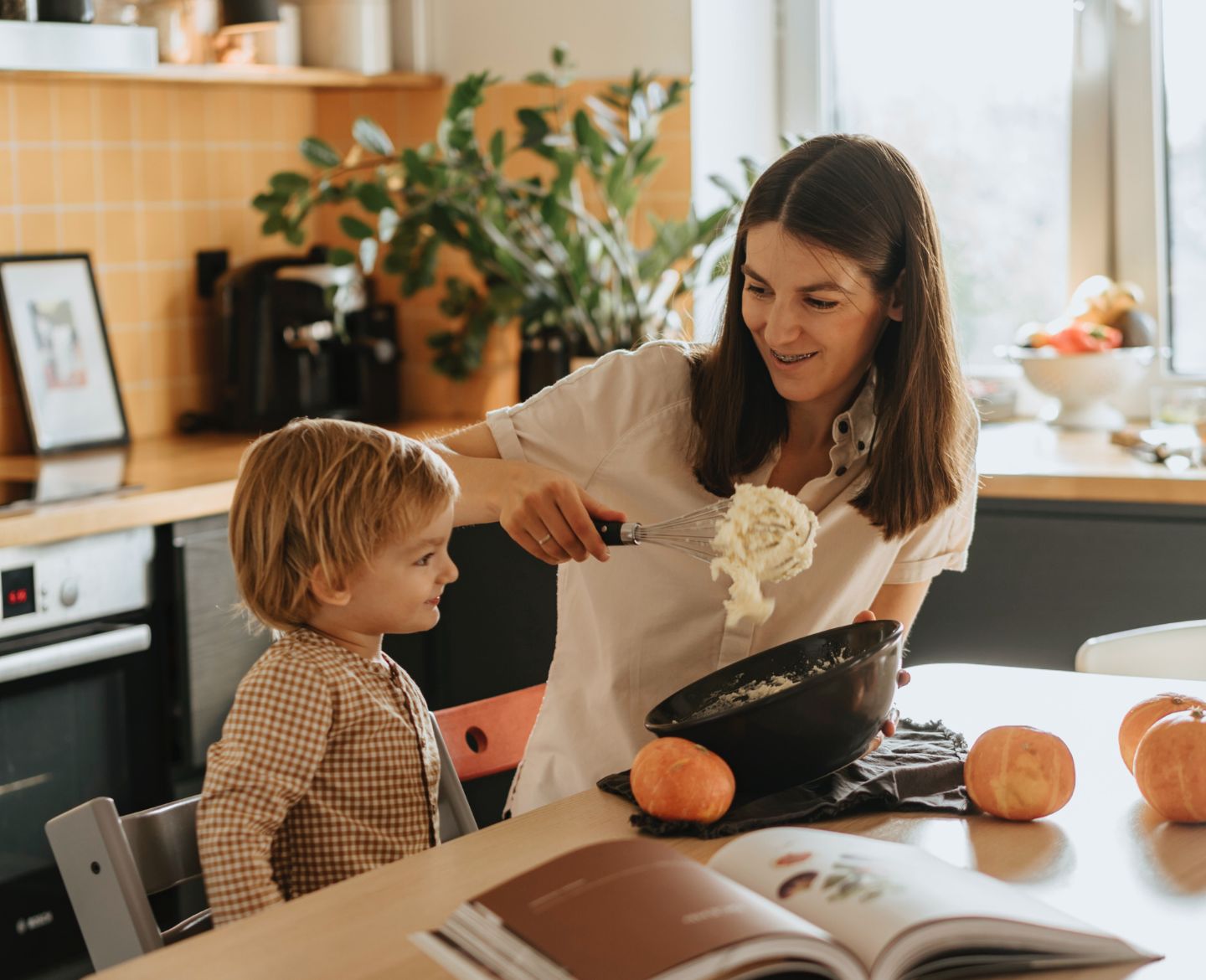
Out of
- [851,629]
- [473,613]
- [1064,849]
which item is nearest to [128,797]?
[473,613]

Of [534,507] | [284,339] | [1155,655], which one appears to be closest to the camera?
[534,507]

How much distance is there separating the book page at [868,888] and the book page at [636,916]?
0.05 m

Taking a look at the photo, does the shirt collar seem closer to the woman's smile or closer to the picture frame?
the woman's smile

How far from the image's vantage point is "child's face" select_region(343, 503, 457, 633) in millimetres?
1321

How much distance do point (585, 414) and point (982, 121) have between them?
1853 mm

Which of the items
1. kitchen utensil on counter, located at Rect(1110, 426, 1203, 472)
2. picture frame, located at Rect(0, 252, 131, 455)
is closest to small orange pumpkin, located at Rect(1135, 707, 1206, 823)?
kitchen utensil on counter, located at Rect(1110, 426, 1203, 472)

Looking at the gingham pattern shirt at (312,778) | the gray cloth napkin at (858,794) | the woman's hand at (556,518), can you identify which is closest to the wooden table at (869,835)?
the gray cloth napkin at (858,794)

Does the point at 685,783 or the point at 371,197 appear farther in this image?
the point at 371,197

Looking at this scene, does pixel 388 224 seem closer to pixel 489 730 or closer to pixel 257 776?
pixel 489 730

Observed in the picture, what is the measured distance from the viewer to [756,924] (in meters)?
0.88

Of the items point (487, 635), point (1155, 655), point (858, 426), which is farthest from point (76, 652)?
point (1155, 655)

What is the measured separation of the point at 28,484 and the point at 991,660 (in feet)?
5.53

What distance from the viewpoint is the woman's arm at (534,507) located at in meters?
1.39

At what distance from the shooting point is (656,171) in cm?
312
